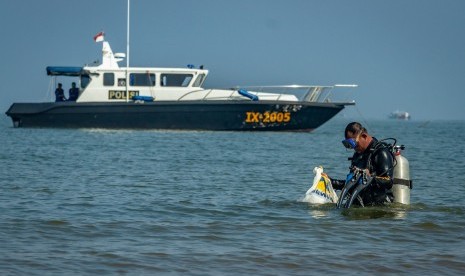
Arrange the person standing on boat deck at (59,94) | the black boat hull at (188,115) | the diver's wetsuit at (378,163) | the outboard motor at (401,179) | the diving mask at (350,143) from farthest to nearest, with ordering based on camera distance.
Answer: the person standing on boat deck at (59,94) → the black boat hull at (188,115) → the outboard motor at (401,179) → the diver's wetsuit at (378,163) → the diving mask at (350,143)

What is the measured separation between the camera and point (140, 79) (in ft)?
113

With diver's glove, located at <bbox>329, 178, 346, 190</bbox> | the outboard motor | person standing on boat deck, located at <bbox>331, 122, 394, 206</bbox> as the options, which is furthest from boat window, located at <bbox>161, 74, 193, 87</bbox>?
person standing on boat deck, located at <bbox>331, 122, 394, 206</bbox>

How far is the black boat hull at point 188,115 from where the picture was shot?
33750mm

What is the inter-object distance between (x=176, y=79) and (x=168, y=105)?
1.37 m

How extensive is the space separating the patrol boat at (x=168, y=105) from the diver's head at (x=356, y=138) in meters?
23.0

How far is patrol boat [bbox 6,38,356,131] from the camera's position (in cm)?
3381

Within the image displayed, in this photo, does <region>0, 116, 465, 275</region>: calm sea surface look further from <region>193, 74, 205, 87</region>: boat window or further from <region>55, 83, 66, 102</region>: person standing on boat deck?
<region>55, 83, 66, 102</region>: person standing on boat deck

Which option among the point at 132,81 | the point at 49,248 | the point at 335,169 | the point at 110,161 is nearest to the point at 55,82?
the point at 132,81

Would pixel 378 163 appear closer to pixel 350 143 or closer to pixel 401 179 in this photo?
pixel 350 143

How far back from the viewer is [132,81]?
34250mm

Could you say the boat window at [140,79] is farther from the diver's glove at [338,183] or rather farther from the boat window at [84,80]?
the diver's glove at [338,183]

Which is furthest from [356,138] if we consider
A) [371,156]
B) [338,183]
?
[338,183]


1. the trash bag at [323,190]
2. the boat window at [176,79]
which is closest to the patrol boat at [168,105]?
the boat window at [176,79]

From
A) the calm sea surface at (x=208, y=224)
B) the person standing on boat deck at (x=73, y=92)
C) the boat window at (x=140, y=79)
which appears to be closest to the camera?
the calm sea surface at (x=208, y=224)
